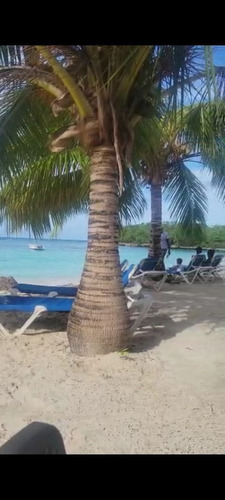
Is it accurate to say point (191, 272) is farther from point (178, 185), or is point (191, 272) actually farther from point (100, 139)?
point (100, 139)

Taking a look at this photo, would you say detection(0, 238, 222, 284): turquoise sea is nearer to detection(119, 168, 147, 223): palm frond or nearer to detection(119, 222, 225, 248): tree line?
detection(119, 222, 225, 248): tree line

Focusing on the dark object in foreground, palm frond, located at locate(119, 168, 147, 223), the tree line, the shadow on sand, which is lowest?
the shadow on sand

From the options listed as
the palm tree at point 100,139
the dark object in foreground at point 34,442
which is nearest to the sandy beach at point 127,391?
the palm tree at point 100,139

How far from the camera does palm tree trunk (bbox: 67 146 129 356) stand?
365cm

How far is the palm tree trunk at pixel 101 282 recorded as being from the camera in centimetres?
365

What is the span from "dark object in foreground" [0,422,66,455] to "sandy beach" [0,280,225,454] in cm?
126

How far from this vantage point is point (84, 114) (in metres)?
3.70

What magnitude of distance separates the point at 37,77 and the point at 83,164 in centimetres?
255

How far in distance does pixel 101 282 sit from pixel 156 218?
6.45m

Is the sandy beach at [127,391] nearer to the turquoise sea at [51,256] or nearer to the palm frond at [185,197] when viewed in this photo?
the palm frond at [185,197]

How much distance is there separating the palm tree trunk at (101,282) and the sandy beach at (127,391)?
0.51 ft

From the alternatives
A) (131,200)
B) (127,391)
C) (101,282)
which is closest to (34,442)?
(127,391)

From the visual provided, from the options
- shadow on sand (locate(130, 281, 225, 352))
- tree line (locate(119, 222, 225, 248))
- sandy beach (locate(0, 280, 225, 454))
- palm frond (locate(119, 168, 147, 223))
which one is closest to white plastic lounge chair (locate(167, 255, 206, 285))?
tree line (locate(119, 222, 225, 248))
